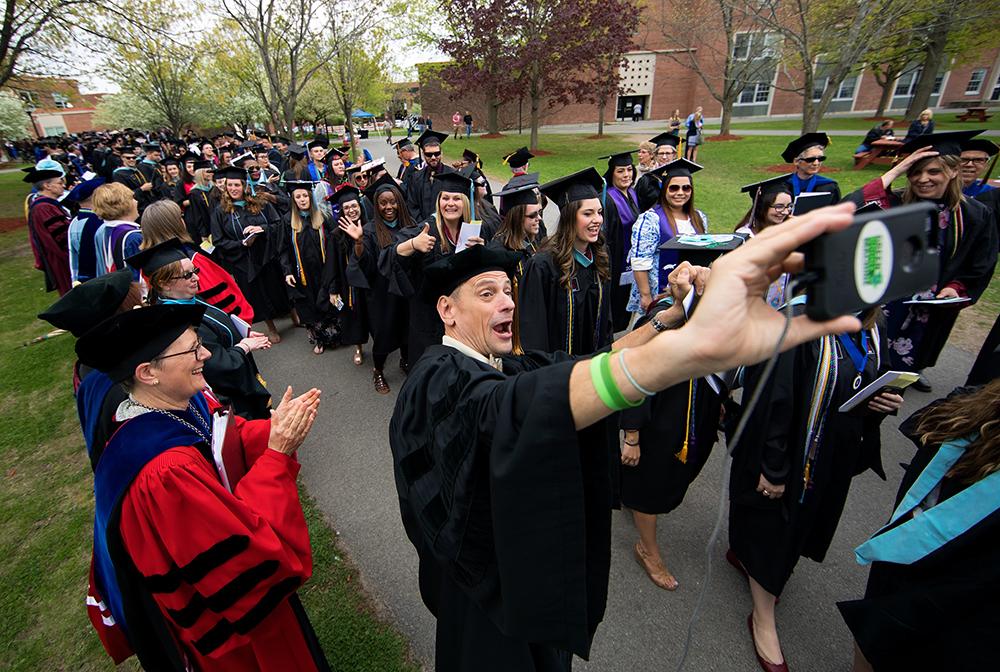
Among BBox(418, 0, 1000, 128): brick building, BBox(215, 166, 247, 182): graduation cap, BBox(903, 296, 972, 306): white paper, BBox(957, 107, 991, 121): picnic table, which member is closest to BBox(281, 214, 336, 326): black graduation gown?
BBox(215, 166, 247, 182): graduation cap

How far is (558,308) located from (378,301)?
8.55 ft

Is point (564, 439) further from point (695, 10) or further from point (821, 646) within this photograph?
point (695, 10)

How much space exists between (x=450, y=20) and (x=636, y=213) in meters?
22.5

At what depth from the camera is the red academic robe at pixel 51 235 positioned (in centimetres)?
798

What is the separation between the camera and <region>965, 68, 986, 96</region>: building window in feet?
112

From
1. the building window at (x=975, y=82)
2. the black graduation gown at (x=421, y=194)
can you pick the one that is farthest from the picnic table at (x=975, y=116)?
the black graduation gown at (x=421, y=194)

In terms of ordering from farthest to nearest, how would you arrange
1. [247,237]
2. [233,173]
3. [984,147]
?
[233,173] → [247,237] → [984,147]

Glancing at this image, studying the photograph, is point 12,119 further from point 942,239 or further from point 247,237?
point 942,239

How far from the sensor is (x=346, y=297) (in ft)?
→ 20.0

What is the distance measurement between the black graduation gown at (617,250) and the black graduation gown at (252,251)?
4547mm

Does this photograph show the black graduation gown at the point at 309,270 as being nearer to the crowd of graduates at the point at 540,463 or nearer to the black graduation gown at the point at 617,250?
the crowd of graduates at the point at 540,463

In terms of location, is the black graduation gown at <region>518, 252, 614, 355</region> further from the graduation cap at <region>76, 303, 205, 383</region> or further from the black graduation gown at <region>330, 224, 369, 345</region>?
the black graduation gown at <region>330, 224, 369, 345</region>

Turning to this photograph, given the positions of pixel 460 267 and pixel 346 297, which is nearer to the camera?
pixel 460 267

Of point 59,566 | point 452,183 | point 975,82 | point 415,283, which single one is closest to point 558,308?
point 415,283
